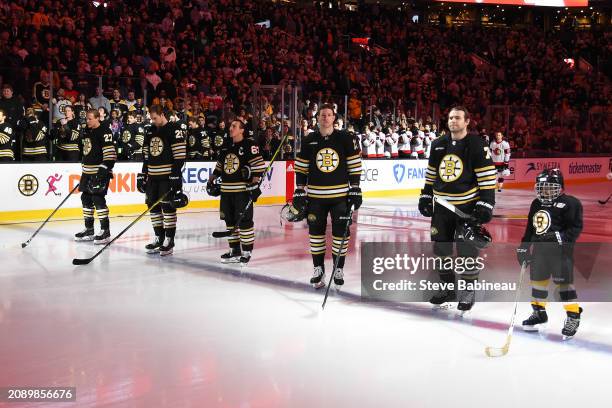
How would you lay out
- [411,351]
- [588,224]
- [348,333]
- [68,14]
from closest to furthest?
1. [411,351]
2. [348,333]
3. [588,224]
4. [68,14]

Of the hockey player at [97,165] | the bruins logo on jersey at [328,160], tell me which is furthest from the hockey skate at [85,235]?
the bruins logo on jersey at [328,160]

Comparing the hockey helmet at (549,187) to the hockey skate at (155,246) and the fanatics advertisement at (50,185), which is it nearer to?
the hockey skate at (155,246)

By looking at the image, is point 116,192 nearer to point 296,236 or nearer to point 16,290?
point 296,236

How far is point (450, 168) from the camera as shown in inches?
245

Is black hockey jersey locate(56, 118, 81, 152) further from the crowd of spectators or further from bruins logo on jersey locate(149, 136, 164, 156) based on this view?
bruins logo on jersey locate(149, 136, 164, 156)

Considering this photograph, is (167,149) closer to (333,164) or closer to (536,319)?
(333,164)

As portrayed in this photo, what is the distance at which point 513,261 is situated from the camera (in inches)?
359

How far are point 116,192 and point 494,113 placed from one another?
1231 cm

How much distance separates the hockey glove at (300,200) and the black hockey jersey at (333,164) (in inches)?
4.9

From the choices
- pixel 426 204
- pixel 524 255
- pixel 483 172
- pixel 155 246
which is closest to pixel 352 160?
pixel 426 204

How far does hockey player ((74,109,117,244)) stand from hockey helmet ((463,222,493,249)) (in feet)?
16.9

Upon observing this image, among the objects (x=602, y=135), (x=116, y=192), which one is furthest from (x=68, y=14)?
(x=602, y=135)

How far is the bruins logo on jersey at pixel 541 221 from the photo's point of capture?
18.2ft

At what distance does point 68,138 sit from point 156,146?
448cm
